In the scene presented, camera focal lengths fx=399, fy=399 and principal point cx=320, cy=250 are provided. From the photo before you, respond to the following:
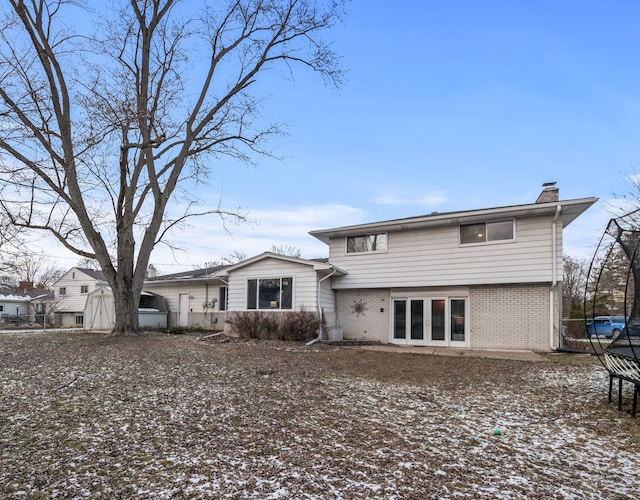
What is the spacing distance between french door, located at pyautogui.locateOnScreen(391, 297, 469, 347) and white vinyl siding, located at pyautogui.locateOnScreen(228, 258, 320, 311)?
3201 millimetres

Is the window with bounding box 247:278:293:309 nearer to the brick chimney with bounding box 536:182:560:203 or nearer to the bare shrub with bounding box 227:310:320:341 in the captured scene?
the bare shrub with bounding box 227:310:320:341

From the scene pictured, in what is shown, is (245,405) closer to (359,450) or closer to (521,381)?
(359,450)

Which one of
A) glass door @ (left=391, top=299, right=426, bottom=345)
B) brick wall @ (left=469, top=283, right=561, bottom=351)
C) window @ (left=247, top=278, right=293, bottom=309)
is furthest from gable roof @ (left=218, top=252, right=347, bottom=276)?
brick wall @ (left=469, top=283, right=561, bottom=351)

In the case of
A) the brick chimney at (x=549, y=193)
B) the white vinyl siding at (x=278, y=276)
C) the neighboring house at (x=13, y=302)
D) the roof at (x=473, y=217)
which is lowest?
the neighboring house at (x=13, y=302)

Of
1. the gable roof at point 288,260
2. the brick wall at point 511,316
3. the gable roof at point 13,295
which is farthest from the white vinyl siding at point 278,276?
the gable roof at point 13,295

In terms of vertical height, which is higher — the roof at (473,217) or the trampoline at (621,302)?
the roof at (473,217)

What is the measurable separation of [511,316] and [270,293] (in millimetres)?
8380

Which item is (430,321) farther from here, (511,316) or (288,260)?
(288,260)

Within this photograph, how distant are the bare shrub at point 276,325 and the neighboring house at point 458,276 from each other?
6.77ft

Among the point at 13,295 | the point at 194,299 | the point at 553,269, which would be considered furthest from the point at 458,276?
the point at 13,295

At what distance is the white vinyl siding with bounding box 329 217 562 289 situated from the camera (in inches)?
481

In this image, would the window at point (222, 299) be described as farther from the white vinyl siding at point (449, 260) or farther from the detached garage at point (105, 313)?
the white vinyl siding at point (449, 260)

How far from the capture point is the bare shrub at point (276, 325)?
13.8 m

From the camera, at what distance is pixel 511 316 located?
12773 millimetres
